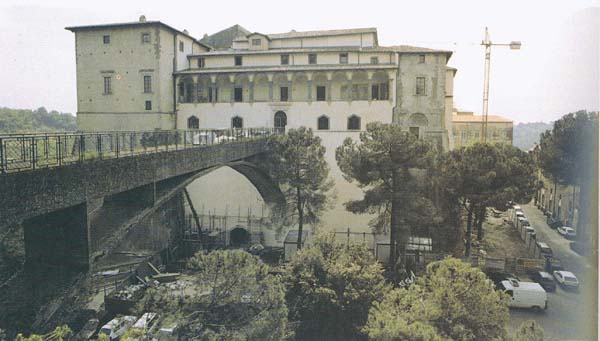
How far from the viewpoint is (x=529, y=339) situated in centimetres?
939

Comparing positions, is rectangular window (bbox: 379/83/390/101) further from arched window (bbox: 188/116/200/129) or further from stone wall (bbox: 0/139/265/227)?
stone wall (bbox: 0/139/265/227)

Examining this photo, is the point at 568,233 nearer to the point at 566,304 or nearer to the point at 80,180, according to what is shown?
the point at 566,304

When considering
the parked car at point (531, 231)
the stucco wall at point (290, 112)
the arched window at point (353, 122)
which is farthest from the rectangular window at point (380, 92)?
the parked car at point (531, 231)

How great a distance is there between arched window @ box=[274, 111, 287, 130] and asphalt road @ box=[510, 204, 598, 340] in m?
14.4

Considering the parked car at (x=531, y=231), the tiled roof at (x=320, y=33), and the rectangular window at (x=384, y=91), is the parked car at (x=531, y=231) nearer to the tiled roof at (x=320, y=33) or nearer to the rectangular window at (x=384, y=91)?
the rectangular window at (x=384, y=91)

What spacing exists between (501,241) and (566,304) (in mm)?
10255

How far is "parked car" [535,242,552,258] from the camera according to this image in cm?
1910

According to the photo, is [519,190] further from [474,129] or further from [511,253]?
[474,129]

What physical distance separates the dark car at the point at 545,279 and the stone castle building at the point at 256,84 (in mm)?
9399

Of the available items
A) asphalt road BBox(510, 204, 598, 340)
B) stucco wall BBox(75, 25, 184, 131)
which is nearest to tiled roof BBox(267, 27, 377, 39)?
stucco wall BBox(75, 25, 184, 131)

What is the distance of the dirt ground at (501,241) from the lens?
72.0ft

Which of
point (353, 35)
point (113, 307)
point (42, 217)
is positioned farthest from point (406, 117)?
point (42, 217)

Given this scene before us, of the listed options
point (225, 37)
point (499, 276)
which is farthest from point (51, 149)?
point (225, 37)

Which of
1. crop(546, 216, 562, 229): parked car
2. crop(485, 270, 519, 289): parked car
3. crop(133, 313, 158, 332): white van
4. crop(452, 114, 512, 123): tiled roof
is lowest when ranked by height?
crop(485, 270, 519, 289): parked car
